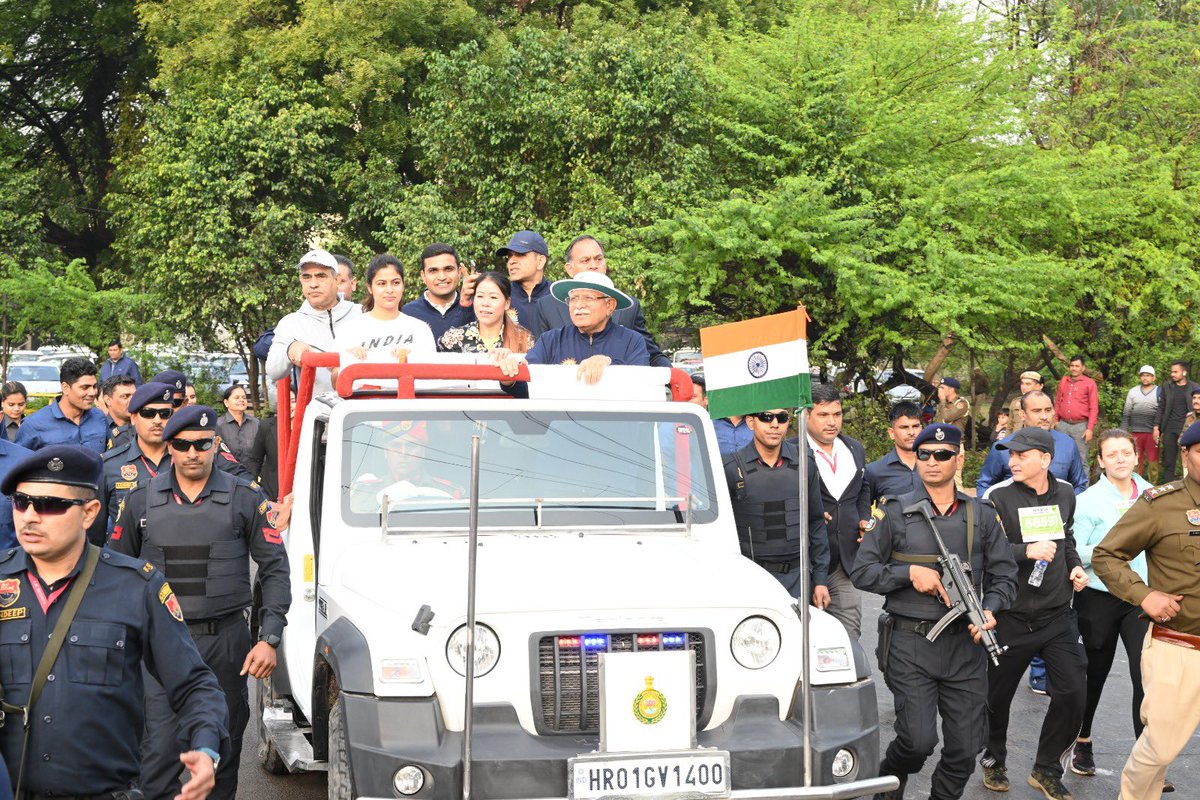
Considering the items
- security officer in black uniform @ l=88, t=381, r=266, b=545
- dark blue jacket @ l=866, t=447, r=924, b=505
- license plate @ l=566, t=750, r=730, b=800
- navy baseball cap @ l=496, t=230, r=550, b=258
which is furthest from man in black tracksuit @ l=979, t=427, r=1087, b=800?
security officer in black uniform @ l=88, t=381, r=266, b=545

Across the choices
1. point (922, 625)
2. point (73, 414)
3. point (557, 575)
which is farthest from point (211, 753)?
point (73, 414)

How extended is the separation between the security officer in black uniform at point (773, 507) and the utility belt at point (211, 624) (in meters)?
2.67

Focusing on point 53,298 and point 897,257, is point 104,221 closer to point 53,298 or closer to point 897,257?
point 53,298

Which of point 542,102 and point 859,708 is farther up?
point 542,102

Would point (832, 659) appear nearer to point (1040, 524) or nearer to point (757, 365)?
point (757, 365)

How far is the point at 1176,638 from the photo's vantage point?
633cm

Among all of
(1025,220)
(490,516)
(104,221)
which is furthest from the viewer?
(104,221)

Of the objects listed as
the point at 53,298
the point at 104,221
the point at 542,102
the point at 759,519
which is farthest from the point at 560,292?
the point at 104,221

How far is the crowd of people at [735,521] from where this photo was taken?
403 centimetres

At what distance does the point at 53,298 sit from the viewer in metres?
30.7

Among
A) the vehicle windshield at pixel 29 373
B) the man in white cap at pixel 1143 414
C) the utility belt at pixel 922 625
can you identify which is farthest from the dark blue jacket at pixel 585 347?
the vehicle windshield at pixel 29 373

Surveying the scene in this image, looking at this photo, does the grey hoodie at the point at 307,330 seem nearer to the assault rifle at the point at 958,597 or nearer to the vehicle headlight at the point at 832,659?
the assault rifle at the point at 958,597

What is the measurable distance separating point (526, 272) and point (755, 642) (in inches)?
165

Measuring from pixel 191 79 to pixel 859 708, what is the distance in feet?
86.1
